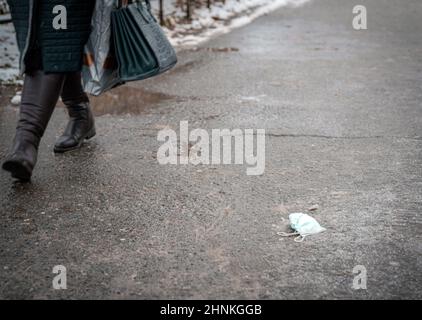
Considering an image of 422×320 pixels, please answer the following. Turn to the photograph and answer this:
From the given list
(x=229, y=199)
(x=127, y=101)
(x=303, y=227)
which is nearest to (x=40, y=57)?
(x=229, y=199)

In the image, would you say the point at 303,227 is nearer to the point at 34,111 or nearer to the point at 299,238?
the point at 299,238

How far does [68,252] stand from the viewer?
252 cm

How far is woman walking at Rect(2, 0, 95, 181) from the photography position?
3156 millimetres

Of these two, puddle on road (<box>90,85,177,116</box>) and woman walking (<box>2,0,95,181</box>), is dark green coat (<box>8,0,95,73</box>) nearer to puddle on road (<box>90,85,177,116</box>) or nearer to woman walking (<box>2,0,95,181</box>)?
woman walking (<box>2,0,95,181</box>)

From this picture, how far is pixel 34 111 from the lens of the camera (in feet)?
10.8

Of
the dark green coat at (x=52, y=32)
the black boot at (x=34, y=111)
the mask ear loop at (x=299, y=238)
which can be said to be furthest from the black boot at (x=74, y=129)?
the mask ear loop at (x=299, y=238)

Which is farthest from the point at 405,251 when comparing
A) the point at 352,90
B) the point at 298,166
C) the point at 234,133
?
the point at 352,90

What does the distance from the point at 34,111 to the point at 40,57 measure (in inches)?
13.6

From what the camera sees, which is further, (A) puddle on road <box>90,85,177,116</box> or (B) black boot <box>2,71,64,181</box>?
(A) puddle on road <box>90,85,177,116</box>

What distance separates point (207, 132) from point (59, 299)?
90.5 inches

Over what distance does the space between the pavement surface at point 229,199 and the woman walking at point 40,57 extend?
247 millimetres

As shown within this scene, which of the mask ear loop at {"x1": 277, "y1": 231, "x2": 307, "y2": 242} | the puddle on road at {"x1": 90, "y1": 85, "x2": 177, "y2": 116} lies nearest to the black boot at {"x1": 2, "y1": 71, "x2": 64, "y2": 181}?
the puddle on road at {"x1": 90, "y1": 85, "x2": 177, "y2": 116}

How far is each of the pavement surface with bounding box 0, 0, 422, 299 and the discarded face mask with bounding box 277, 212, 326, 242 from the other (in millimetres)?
53
